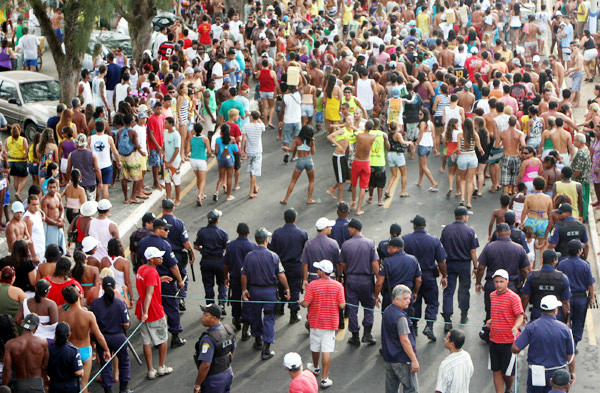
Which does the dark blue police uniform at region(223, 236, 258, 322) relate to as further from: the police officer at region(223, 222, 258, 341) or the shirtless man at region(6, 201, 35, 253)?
the shirtless man at region(6, 201, 35, 253)

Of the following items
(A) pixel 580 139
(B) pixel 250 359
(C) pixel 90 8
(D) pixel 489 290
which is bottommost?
(B) pixel 250 359

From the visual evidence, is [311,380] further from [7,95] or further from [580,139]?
[7,95]

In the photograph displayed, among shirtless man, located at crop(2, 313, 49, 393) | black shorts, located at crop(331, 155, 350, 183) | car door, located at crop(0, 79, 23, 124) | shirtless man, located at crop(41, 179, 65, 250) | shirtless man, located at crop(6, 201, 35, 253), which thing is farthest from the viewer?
car door, located at crop(0, 79, 23, 124)

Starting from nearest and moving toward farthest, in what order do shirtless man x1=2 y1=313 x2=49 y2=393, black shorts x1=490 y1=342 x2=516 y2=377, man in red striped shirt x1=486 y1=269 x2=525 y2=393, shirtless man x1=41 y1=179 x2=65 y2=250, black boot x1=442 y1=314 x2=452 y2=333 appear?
shirtless man x1=2 y1=313 x2=49 y2=393
man in red striped shirt x1=486 y1=269 x2=525 y2=393
black shorts x1=490 y1=342 x2=516 y2=377
black boot x1=442 y1=314 x2=452 y2=333
shirtless man x1=41 y1=179 x2=65 y2=250

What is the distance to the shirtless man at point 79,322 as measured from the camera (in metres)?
11.1

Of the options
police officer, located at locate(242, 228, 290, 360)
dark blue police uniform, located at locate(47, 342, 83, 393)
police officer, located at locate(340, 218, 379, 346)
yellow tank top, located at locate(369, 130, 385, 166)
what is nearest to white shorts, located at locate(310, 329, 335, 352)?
police officer, located at locate(242, 228, 290, 360)

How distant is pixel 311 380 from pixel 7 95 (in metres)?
14.7

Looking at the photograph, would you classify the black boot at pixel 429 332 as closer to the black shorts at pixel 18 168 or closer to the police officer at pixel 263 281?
the police officer at pixel 263 281

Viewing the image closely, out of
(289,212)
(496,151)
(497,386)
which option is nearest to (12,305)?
(289,212)

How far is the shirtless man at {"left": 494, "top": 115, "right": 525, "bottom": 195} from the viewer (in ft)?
58.2

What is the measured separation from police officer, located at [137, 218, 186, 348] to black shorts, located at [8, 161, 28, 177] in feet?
18.0

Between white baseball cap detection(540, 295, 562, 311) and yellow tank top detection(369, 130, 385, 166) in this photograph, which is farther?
yellow tank top detection(369, 130, 385, 166)

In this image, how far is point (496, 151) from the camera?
18906 mm

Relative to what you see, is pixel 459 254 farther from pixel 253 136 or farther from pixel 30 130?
pixel 30 130
